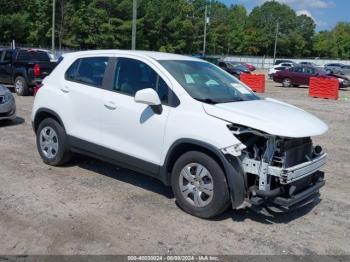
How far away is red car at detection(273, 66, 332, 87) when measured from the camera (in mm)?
29016

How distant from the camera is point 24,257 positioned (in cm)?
414

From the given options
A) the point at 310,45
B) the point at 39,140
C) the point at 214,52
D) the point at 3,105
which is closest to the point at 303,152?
the point at 39,140

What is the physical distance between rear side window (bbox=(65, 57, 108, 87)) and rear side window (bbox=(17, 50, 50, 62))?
10569 mm

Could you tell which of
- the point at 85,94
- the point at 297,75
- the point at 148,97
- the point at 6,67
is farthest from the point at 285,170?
the point at 297,75

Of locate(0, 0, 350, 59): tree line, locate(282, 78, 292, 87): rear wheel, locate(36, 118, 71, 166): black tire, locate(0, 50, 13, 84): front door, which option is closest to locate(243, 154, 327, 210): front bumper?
locate(36, 118, 71, 166): black tire

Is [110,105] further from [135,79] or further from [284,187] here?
[284,187]

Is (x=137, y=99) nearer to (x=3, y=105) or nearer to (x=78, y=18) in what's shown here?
(x=3, y=105)

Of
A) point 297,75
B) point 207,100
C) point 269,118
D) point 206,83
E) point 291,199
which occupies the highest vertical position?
point 206,83

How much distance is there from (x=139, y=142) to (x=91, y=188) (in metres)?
1.03

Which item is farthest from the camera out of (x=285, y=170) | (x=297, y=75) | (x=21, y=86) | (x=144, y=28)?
(x=144, y=28)

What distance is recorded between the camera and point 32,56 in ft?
54.6

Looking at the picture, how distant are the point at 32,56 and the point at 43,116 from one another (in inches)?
412

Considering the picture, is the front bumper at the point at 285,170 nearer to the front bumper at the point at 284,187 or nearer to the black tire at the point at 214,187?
the front bumper at the point at 284,187

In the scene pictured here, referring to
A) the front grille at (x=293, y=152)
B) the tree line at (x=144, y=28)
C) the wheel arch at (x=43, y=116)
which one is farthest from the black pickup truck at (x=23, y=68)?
the tree line at (x=144, y=28)
